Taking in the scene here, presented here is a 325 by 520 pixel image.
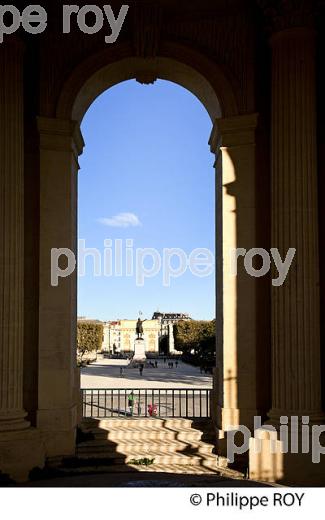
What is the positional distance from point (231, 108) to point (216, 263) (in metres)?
4.81

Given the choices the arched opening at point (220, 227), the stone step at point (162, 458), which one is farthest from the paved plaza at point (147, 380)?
the arched opening at point (220, 227)

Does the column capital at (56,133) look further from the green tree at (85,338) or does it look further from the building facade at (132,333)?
the building facade at (132,333)

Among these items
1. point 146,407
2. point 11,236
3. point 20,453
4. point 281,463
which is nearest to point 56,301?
point 11,236

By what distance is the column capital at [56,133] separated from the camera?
16.5 meters

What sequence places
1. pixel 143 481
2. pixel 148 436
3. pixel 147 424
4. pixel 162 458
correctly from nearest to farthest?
pixel 143 481, pixel 162 458, pixel 148 436, pixel 147 424

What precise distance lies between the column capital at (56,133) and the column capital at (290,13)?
6.22 m

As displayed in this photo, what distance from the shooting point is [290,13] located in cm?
1505

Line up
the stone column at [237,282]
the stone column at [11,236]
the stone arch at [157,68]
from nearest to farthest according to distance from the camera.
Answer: the stone column at [11,236] < the stone column at [237,282] < the stone arch at [157,68]

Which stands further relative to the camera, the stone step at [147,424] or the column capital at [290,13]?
the stone step at [147,424]

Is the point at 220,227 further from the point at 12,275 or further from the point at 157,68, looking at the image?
the point at 12,275

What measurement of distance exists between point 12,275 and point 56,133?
454 cm

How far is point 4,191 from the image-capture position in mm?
14820

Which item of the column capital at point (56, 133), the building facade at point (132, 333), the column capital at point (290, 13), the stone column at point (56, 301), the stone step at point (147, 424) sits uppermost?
the column capital at point (290, 13)

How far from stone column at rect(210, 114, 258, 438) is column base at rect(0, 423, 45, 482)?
5020 millimetres
